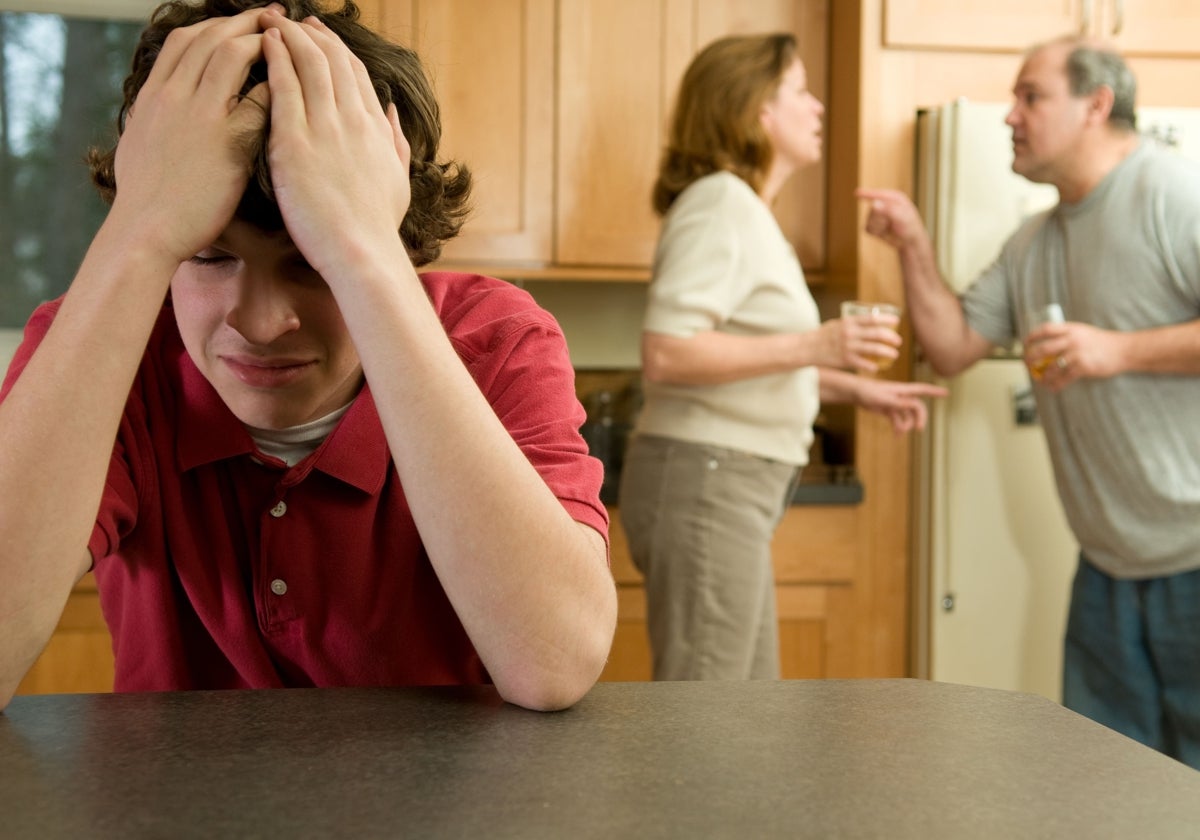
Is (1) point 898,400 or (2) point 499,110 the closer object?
(1) point 898,400

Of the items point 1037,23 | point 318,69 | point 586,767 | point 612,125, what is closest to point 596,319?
point 612,125

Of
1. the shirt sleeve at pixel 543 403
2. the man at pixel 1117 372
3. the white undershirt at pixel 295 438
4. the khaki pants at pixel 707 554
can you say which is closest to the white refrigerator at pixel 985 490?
the man at pixel 1117 372

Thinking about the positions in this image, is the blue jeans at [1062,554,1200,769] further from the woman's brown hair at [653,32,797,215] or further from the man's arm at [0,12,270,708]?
the man's arm at [0,12,270,708]

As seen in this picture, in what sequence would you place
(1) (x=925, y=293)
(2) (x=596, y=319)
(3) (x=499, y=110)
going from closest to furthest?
(1) (x=925, y=293) → (3) (x=499, y=110) → (2) (x=596, y=319)

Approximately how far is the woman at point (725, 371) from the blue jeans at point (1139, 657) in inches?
22.0

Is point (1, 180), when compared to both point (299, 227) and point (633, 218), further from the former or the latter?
point (299, 227)

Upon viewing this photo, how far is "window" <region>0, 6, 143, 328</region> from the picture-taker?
231 cm

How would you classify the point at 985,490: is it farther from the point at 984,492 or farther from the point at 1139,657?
the point at 1139,657

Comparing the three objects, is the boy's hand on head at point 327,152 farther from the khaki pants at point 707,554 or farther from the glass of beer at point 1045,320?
the glass of beer at point 1045,320

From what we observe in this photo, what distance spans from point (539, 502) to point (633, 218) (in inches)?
75.1

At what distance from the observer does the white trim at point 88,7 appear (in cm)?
231

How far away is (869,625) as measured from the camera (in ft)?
7.87

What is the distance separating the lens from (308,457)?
2.92ft

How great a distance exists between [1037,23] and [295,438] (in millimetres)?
1996
